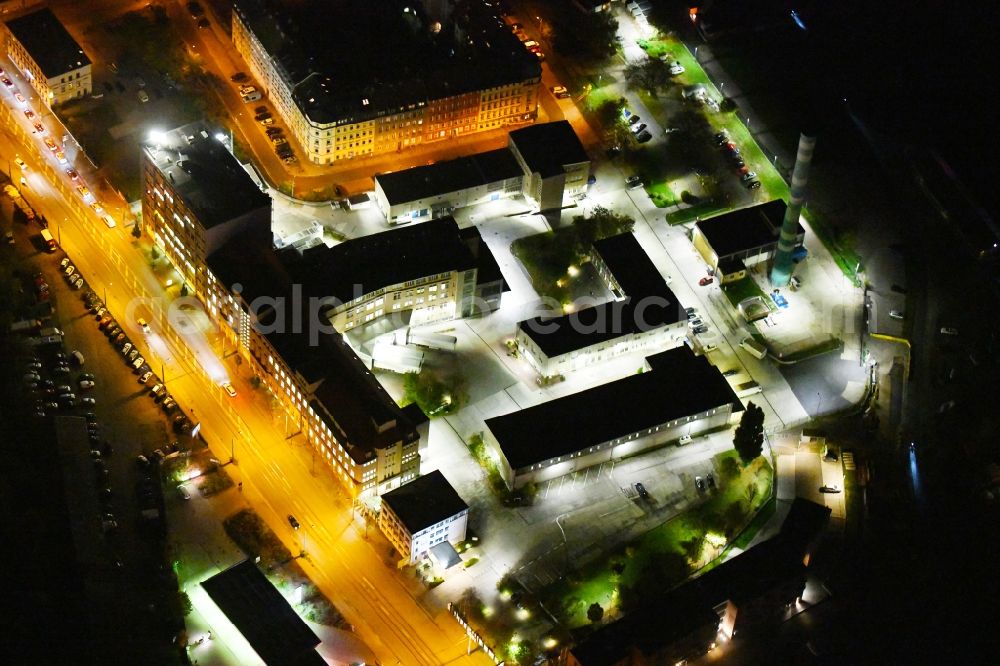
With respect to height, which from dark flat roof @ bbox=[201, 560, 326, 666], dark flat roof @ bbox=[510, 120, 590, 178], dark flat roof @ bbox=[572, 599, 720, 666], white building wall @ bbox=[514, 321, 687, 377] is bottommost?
dark flat roof @ bbox=[572, 599, 720, 666]

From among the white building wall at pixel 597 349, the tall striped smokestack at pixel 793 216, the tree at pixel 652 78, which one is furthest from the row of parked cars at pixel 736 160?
the white building wall at pixel 597 349

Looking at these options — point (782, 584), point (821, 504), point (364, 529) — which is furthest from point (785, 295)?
point (364, 529)

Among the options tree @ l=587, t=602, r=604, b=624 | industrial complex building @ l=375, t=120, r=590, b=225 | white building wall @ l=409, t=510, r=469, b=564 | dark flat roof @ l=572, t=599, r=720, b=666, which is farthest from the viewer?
industrial complex building @ l=375, t=120, r=590, b=225

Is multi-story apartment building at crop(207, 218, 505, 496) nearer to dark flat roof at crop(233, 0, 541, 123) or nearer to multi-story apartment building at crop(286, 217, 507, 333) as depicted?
multi-story apartment building at crop(286, 217, 507, 333)

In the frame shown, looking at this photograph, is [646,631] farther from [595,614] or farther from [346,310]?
[346,310]

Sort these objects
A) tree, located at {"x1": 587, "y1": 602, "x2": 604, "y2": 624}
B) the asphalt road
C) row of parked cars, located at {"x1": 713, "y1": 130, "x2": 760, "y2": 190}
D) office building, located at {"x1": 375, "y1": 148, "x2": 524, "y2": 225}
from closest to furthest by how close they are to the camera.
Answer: the asphalt road, tree, located at {"x1": 587, "y1": 602, "x2": 604, "y2": 624}, office building, located at {"x1": 375, "y1": 148, "x2": 524, "y2": 225}, row of parked cars, located at {"x1": 713, "y1": 130, "x2": 760, "y2": 190}

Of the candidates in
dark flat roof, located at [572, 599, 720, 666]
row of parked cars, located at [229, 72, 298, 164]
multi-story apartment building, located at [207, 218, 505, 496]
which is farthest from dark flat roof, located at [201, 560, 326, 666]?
row of parked cars, located at [229, 72, 298, 164]

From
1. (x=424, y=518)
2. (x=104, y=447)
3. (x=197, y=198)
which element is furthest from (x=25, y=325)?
(x=424, y=518)
